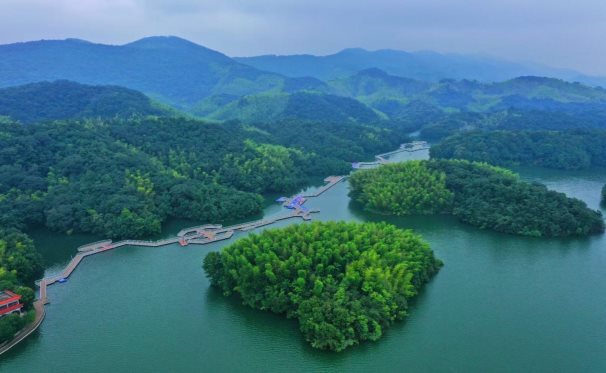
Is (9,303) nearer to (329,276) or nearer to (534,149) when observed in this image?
(329,276)

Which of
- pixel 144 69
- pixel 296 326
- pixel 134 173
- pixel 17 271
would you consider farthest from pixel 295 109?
pixel 144 69

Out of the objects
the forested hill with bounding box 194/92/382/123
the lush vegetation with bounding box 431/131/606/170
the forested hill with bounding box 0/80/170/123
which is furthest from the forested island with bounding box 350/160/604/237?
the forested hill with bounding box 194/92/382/123

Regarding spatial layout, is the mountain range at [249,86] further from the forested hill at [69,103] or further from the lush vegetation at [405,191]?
the lush vegetation at [405,191]

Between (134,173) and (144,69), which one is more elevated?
(144,69)

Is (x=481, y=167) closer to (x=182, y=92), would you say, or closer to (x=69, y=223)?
(x=69, y=223)

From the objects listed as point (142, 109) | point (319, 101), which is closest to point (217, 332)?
point (142, 109)

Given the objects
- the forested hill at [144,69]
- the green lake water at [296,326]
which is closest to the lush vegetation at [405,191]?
the green lake water at [296,326]
